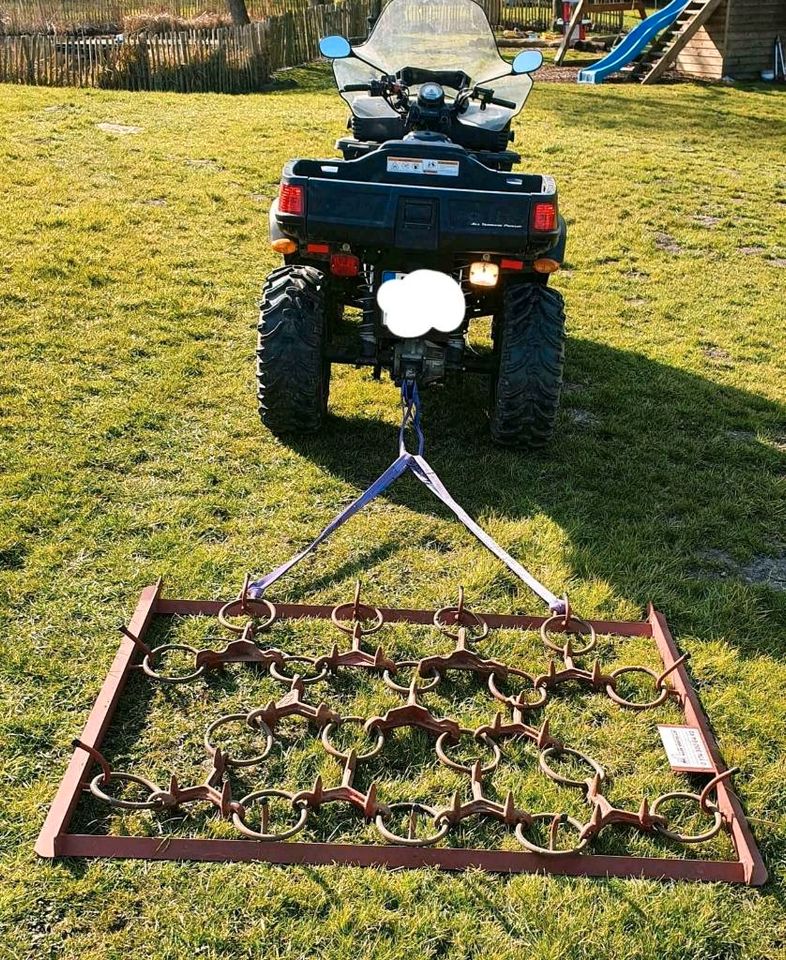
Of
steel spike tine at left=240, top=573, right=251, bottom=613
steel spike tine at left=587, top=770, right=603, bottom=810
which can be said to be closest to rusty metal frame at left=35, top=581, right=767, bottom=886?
steel spike tine at left=587, top=770, right=603, bottom=810

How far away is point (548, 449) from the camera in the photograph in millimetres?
5379

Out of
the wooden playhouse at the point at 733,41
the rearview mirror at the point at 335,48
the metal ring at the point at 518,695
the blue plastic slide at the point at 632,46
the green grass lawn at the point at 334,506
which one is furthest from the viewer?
the wooden playhouse at the point at 733,41

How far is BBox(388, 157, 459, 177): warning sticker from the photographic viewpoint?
466cm

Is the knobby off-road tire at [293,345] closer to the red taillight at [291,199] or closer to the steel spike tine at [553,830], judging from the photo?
the red taillight at [291,199]

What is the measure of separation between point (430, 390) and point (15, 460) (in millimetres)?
2401

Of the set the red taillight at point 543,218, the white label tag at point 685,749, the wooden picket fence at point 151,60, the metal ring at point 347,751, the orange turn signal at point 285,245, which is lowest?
the white label tag at point 685,749

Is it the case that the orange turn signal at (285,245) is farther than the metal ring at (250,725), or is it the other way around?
the orange turn signal at (285,245)

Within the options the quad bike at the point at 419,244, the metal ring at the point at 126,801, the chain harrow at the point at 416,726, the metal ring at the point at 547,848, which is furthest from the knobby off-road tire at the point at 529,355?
the metal ring at the point at 126,801

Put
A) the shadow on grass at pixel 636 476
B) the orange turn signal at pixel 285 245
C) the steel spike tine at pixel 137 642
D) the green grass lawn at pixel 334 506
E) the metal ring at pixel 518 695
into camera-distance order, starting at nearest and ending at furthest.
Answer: the green grass lawn at pixel 334 506 → the metal ring at pixel 518 695 → the steel spike tine at pixel 137 642 → the shadow on grass at pixel 636 476 → the orange turn signal at pixel 285 245

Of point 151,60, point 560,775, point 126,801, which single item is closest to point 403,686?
point 560,775

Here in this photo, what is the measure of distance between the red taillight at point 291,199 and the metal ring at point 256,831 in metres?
2.65

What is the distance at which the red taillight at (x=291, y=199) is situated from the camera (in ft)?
14.9

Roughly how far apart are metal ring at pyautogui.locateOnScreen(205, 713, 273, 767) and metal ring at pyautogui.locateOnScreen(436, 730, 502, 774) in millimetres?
554

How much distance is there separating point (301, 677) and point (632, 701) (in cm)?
121
